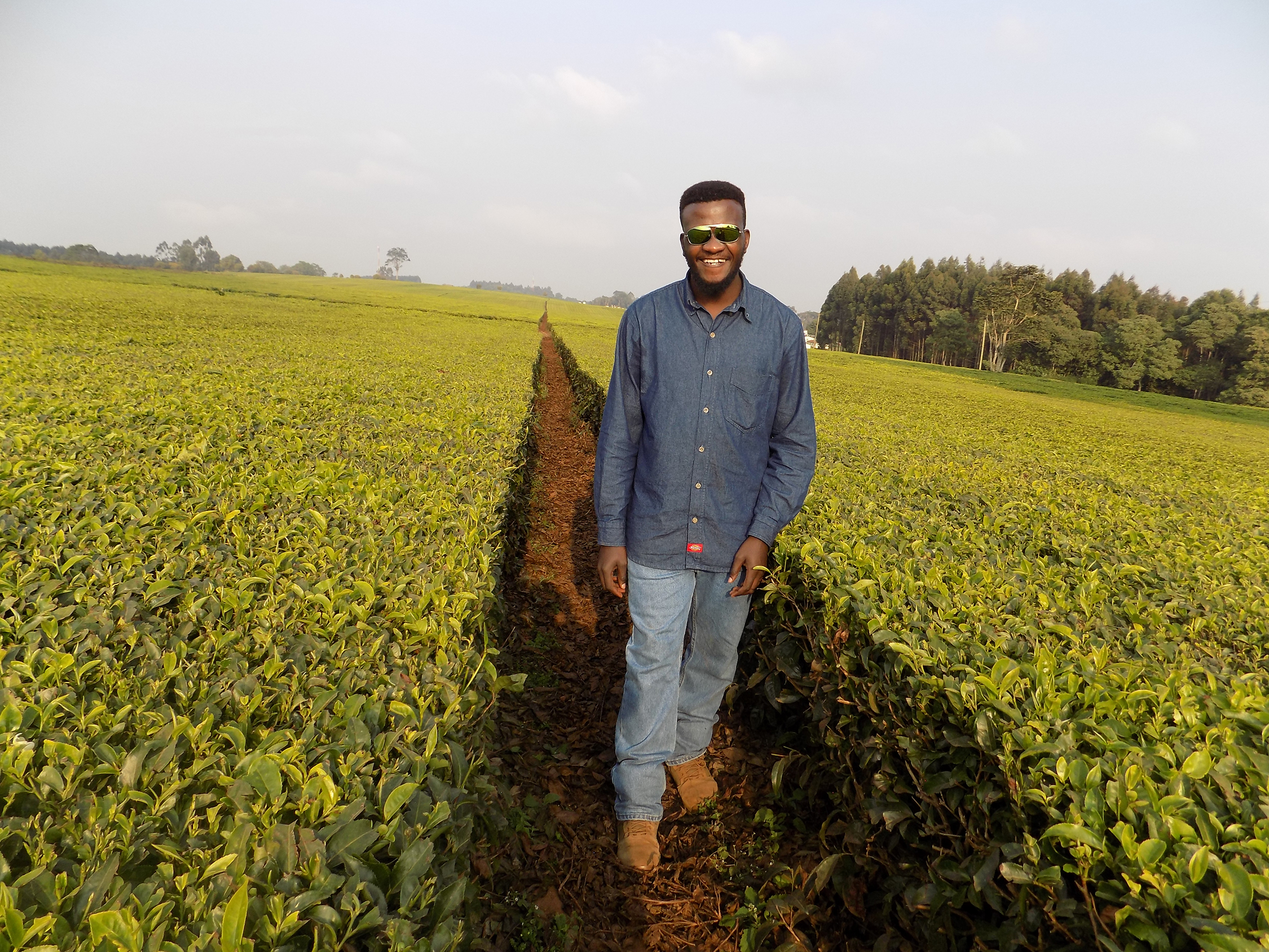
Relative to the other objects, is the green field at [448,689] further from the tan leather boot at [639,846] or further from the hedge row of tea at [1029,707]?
the tan leather boot at [639,846]

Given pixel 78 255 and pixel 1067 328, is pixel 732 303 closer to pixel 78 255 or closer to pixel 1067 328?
pixel 1067 328

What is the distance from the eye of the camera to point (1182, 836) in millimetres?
1470

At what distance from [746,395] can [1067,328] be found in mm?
70481

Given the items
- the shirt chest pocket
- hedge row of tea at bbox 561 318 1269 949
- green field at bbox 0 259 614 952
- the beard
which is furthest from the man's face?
green field at bbox 0 259 614 952

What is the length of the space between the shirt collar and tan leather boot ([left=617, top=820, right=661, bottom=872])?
2411 millimetres

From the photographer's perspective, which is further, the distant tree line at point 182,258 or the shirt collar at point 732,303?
the distant tree line at point 182,258

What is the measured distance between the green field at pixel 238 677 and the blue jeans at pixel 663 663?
2.38 feet

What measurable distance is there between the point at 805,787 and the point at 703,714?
669 millimetres

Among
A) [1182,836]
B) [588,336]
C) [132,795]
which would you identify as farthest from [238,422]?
[588,336]

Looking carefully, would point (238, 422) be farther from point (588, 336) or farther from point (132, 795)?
point (588, 336)

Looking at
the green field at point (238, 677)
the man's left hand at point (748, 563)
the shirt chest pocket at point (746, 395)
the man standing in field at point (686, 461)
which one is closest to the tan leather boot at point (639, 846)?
the man standing in field at point (686, 461)

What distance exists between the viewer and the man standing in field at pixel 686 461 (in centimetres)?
275

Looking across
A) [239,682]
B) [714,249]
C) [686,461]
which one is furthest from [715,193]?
[239,682]

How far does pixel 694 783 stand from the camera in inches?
134
